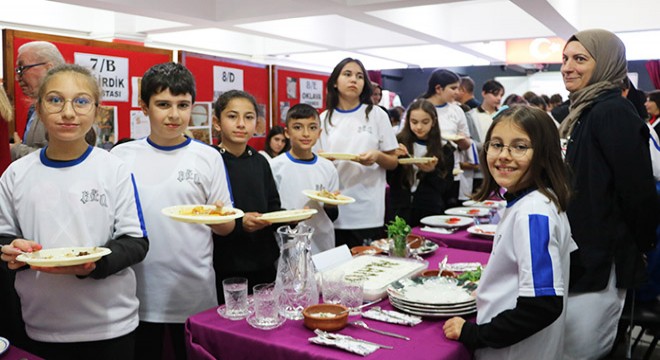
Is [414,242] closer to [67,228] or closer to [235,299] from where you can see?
[235,299]

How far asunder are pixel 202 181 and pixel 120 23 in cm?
672

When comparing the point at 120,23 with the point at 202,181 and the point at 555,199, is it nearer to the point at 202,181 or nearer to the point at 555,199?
the point at 202,181

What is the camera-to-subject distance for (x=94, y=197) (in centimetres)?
172

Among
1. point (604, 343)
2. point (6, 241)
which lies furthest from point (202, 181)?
point (604, 343)

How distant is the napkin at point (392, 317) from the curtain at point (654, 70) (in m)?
11.7

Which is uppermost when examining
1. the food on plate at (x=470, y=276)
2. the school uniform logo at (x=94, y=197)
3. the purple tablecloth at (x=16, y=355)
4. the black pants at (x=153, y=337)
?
the school uniform logo at (x=94, y=197)

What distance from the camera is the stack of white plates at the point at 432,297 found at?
167 centimetres

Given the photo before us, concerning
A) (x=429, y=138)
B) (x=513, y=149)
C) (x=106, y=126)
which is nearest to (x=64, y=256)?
(x=513, y=149)

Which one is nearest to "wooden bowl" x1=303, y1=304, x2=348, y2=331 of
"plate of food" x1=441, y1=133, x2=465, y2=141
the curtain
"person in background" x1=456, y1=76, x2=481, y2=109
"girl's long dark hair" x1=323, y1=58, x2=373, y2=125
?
"girl's long dark hair" x1=323, y1=58, x2=373, y2=125

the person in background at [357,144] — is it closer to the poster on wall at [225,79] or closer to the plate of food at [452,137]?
the poster on wall at [225,79]

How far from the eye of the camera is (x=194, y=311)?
2062mm

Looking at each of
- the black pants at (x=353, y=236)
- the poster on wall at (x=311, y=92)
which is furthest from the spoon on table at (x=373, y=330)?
the poster on wall at (x=311, y=92)

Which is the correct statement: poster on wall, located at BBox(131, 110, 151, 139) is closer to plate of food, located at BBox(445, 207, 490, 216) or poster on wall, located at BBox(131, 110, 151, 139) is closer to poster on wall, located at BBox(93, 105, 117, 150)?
poster on wall, located at BBox(93, 105, 117, 150)

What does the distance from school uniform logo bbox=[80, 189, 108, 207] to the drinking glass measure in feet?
1.56
